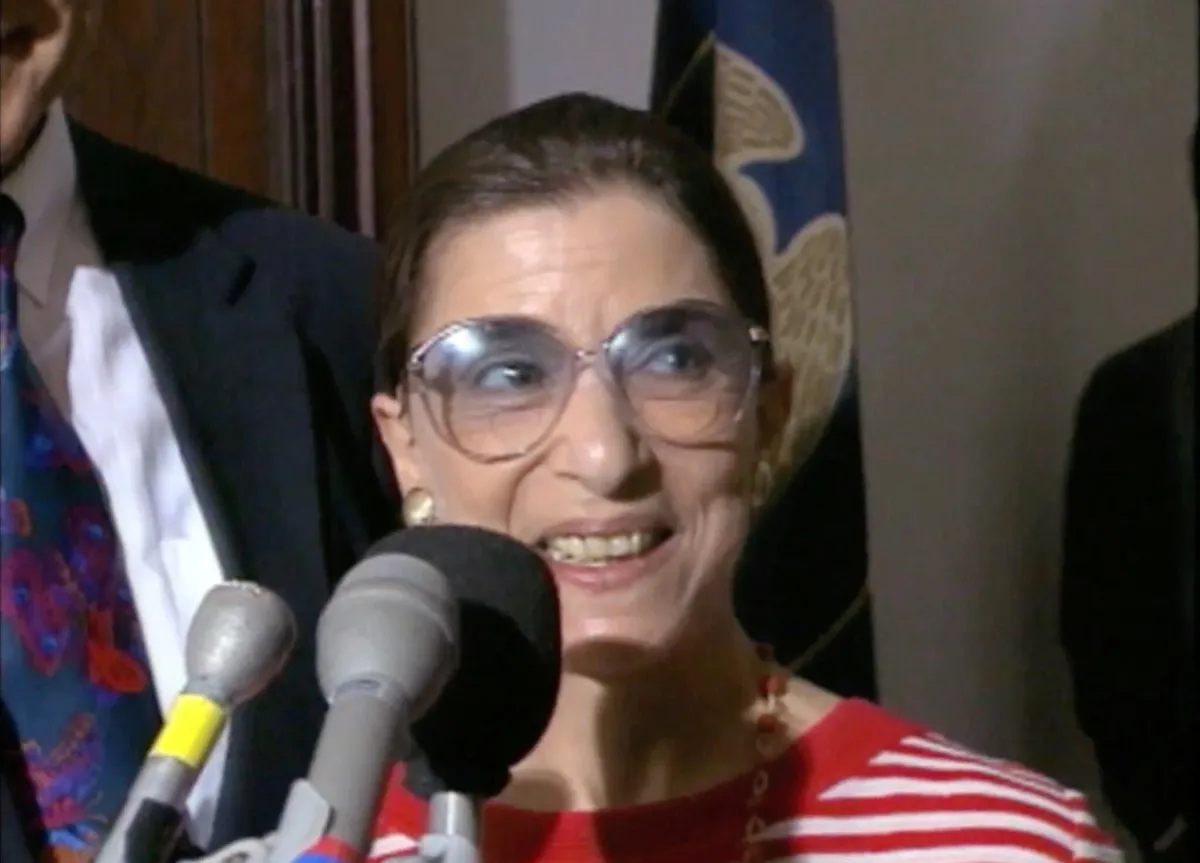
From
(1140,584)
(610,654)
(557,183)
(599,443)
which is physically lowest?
(1140,584)

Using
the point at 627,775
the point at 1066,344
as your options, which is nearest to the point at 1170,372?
the point at 1066,344

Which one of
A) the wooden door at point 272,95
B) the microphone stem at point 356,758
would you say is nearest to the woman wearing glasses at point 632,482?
the microphone stem at point 356,758

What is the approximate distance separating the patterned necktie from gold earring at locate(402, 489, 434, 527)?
15 cm

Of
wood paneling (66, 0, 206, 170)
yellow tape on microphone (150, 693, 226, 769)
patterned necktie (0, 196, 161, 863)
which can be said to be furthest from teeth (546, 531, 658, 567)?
wood paneling (66, 0, 206, 170)

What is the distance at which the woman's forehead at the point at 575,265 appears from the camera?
0.90 metres

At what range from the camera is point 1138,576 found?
1.80 m

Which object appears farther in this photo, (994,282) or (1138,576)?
(994,282)

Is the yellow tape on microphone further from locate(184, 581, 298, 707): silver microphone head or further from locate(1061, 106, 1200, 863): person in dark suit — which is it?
locate(1061, 106, 1200, 863): person in dark suit

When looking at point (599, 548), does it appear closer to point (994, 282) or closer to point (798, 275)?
point (798, 275)

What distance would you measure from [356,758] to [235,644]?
9 centimetres

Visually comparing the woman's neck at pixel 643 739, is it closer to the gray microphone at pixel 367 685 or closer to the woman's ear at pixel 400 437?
the woman's ear at pixel 400 437

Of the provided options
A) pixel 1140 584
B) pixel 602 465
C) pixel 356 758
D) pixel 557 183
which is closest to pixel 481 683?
pixel 356 758

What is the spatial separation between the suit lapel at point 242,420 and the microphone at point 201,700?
0.37m

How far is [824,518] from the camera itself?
1.51 metres
